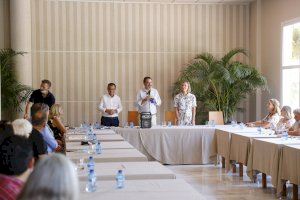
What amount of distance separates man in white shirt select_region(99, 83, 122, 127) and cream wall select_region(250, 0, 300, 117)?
3.80 meters

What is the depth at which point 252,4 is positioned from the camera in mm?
11961

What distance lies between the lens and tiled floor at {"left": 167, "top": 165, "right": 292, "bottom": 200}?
6375 mm

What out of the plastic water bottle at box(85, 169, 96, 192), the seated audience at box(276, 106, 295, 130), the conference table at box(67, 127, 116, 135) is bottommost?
the conference table at box(67, 127, 116, 135)

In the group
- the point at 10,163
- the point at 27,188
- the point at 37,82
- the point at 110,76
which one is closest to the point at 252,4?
the point at 110,76

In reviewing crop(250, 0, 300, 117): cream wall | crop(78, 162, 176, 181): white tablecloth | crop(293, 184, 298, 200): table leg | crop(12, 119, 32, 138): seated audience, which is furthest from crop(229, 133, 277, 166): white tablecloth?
crop(12, 119, 32, 138): seated audience

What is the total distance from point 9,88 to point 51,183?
9199 mm

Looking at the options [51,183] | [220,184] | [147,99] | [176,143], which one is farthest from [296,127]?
[51,183]

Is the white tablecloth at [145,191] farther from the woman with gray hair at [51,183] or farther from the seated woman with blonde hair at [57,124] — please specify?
the seated woman with blonde hair at [57,124]

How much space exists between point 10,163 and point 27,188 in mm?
1002

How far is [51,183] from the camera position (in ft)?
5.01

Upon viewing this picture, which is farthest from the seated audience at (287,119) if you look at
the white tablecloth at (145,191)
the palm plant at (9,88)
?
the palm plant at (9,88)

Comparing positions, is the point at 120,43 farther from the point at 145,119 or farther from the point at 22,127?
the point at 22,127

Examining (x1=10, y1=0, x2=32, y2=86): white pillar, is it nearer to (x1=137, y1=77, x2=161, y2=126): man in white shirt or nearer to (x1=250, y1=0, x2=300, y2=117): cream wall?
(x1=137, y1=77, x2=161, y2=126): man in white shirt

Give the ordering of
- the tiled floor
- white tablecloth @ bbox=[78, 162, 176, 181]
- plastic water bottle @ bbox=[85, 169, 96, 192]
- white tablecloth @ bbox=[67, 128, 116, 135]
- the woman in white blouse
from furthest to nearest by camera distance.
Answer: the woman in white blouse < white tablecloth @ bbox=[67, 128, 116, 135] < the tiled floor < white tablecloth @ bbox=[78, 162, 176, 181] < plastic water bottle @ bbox=[85, 169, 96, 192]
